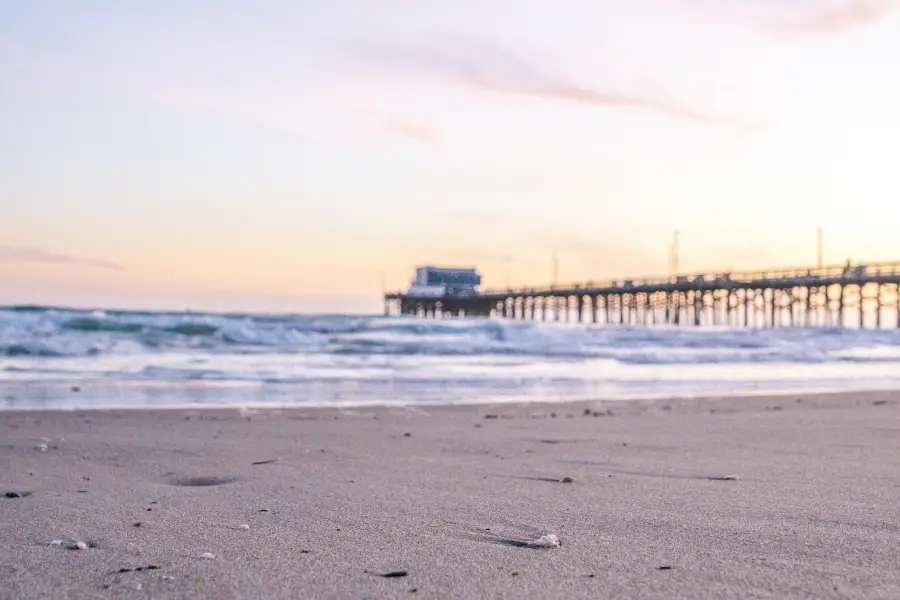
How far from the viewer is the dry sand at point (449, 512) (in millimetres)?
2354

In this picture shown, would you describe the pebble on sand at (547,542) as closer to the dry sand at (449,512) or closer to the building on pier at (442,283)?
the dry sand at (449,512)

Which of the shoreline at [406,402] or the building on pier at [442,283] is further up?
the building on pier at [442,283]

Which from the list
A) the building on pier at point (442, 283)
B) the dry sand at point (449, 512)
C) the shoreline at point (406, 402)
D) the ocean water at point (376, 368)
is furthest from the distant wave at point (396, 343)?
the building on pier at point (442, 283)

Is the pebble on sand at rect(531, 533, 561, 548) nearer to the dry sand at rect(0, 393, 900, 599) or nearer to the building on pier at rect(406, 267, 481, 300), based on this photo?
the dry sand at rect(0, 393, 900, 599)

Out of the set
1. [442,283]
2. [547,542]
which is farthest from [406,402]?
[442,283]

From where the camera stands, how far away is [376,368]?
51.5 feet

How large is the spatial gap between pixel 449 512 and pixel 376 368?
489 inches

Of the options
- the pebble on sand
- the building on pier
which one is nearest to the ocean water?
the pebble on sand

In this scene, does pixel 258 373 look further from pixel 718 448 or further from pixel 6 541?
pixel 6 541

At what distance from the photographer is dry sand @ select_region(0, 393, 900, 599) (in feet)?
7.72

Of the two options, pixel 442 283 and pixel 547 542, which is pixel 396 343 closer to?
pixel 547 542

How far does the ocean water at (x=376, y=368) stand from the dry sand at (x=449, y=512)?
3.74 metres

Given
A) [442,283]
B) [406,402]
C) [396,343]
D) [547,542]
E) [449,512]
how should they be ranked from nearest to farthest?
1. [547,542]
2. [449,512]
3. [406,402]
4. [396,343]
5. [442,283]

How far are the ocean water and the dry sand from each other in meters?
3.74
